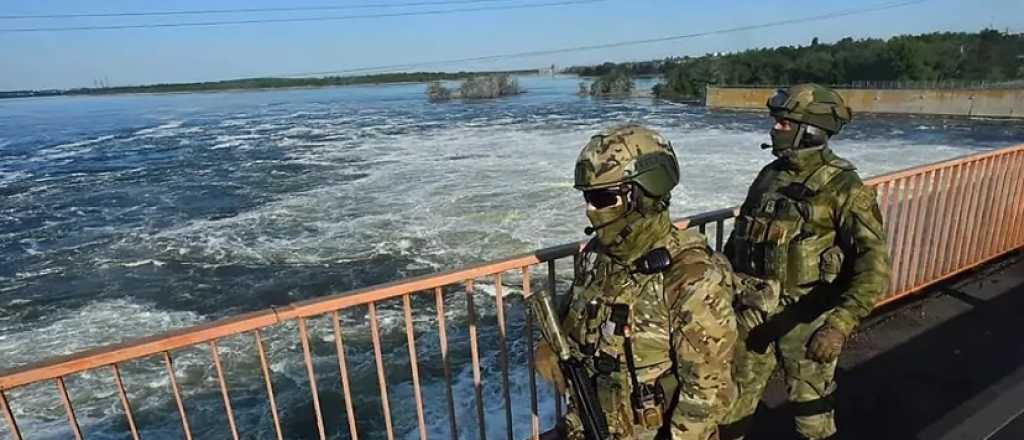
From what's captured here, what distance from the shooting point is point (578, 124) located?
42781 mm

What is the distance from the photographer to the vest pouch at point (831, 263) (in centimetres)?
263

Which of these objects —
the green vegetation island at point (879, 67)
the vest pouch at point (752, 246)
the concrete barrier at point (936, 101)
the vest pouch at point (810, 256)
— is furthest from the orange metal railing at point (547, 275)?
the green vegetation island at point (879, 67)

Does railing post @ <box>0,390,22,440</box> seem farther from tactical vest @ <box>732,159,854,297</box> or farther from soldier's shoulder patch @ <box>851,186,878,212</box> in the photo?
soldier's shoulder patch @ <box>851,186,878,212</box>

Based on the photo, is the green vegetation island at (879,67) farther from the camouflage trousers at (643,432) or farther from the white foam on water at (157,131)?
the camouflage trousers at (643,432)

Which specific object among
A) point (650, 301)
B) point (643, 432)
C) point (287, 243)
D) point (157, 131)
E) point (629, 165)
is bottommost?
point (287, 243)

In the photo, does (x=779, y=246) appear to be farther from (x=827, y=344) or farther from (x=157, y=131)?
(x=157, y=131)

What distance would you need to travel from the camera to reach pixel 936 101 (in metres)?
45.1

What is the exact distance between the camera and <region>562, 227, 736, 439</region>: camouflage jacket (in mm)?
1771

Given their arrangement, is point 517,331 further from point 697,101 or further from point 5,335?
point 697,101

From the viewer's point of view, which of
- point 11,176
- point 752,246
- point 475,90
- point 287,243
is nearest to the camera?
point 752,246

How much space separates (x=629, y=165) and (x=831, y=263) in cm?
136

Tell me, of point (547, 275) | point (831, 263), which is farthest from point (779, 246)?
point (547, 275)

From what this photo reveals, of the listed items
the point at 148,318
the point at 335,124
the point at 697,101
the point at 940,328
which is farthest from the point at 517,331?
the point at 697,101

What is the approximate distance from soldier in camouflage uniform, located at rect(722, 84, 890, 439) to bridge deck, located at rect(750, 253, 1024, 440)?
64cm
